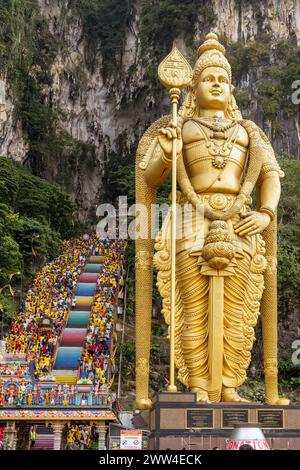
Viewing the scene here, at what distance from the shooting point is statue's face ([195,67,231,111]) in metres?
7.09

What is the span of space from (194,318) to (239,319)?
0.45 meters

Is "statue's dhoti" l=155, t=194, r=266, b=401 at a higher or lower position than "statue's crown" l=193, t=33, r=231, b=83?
lower

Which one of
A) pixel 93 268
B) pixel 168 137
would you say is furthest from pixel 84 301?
pixel 168 137

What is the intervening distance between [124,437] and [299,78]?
21.4 metres

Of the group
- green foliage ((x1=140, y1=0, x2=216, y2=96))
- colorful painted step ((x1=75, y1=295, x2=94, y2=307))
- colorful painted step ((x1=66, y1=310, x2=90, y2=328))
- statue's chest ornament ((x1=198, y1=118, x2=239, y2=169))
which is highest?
green foliage ((x1=140, y1=0, x2=216, y2=96))

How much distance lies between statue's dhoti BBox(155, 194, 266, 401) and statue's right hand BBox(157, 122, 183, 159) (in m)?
0.72

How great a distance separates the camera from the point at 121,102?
3297cm

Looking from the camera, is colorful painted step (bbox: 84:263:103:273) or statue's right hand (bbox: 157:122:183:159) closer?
statue's right hand (bbox: 157:122:183:159)

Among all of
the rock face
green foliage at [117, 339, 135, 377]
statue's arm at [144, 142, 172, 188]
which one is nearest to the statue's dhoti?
statue's arm at [144, 142, 172, 188]

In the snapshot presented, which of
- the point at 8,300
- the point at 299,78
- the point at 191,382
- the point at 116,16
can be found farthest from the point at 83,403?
the point at 116,16

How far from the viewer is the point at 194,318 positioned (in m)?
6.57

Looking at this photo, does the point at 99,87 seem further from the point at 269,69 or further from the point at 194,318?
the point at 194,318

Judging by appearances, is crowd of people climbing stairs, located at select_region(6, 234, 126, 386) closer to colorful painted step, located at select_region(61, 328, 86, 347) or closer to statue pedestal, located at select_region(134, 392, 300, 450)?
colorful painted step, located at select_region(61, 328, 86, 347)

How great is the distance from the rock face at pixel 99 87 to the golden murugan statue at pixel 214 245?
21.3 m
